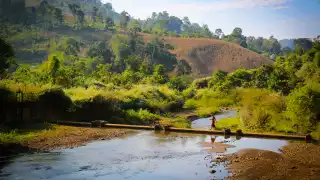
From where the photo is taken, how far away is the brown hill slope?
381 feet

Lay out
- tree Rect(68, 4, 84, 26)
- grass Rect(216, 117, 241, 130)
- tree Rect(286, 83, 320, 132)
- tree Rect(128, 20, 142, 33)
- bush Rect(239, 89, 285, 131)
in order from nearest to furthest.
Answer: tree Rect(286, 83, 320, 132)
bush Rect(239, 89, 285, 131)
grass Rect(216, 117, 241, 130)
tree Rect(68, 4, 84, 26)
tree Rect(128, 20, 142, 33)

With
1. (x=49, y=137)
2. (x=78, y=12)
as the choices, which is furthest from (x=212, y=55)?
(x=49, y=137)

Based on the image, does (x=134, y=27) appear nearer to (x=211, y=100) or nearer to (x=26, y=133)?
(x=211, y=100)

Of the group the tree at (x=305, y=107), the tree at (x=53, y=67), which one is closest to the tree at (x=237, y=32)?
the tree at (x=53, y=67)

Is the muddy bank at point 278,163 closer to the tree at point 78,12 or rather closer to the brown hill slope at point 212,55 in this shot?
the brown hill slope at point 212,55

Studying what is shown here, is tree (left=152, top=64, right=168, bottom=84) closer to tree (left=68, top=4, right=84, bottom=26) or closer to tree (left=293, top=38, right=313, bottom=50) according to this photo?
tree (left=293, top=38, right=313, bottom=50)

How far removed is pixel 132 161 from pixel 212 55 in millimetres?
108186

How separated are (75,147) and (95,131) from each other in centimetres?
460

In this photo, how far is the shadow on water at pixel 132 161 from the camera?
14500 mm

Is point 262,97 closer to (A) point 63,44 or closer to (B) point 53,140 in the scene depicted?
(B) point 53,140

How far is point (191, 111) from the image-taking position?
4278 cm

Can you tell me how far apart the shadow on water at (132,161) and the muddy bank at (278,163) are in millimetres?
764

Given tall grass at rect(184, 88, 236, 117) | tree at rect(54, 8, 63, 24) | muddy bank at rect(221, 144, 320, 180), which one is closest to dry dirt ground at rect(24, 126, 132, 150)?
muddy bank at rect(221, 144, 320, 180)

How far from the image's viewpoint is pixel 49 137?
21266 mm
